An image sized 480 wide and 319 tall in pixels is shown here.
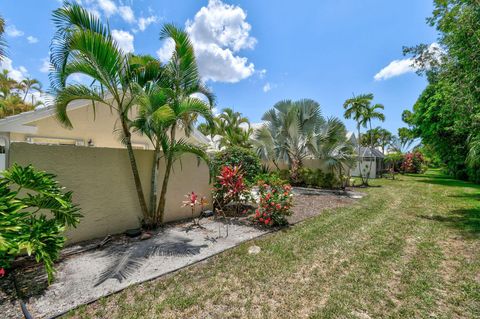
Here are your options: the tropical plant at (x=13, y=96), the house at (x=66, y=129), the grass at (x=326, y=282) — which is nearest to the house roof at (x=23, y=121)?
the house at (x=66, y=129)

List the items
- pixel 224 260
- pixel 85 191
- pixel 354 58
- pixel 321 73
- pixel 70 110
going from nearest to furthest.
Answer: pixel 224 260 → pixel 85 191 → pixel 70 110 → pixel 354 58 → pixel 321 73

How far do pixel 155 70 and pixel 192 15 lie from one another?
405 cm

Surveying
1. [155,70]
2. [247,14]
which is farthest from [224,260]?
[247,14]

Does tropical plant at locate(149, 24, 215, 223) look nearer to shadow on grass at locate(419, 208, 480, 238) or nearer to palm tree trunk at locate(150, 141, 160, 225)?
palm tree trunk at locate(150, 141, 160, 225)

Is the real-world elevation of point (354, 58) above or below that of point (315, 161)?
above

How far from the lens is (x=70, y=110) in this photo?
716 centimetres

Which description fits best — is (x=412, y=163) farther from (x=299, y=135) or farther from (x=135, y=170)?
(x=135, y=170)

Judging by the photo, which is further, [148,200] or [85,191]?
[148,200]

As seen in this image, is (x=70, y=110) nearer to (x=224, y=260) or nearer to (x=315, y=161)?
(x=224, y=260)

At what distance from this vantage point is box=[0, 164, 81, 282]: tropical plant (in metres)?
2.16

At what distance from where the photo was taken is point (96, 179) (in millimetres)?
4188

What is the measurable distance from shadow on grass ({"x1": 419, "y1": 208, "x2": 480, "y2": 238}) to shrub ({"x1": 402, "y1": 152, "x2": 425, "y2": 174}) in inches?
942

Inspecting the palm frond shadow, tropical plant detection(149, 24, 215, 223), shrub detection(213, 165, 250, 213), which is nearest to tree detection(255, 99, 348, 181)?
shrub detection(213, 165, 250, 213)

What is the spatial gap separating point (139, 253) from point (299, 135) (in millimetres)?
10440
